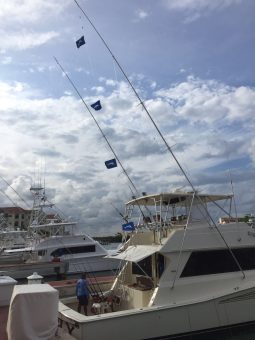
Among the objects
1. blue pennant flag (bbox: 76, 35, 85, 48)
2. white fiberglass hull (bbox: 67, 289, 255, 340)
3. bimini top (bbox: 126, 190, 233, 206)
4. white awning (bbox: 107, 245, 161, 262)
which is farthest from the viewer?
bimini top (bbox: 126, 190, 233, 206)

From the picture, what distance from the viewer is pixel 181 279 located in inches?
454

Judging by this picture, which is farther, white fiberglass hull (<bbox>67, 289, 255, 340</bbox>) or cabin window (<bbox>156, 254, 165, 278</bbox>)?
cabin window (<bbox>156, 254, 165, 278</bbox>)

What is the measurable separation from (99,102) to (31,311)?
641 centimetres

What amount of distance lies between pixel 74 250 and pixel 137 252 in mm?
20910

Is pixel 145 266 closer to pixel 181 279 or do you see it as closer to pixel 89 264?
pixel 181 279

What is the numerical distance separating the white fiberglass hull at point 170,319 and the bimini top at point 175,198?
305cm

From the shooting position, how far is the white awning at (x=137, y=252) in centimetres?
1145

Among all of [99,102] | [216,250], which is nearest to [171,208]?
[216,250]

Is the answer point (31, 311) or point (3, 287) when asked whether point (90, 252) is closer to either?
point (3, 287)

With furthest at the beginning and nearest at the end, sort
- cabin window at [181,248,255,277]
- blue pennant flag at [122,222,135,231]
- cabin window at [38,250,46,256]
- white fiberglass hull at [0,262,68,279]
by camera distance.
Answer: cabin window at [38,250,46,256] < white fiberglass hull at [0,262,68,279] < blue pennant flag at [122,222,135,231] < cabin window at [181,248,255,277]

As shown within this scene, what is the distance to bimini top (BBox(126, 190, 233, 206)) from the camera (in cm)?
1267

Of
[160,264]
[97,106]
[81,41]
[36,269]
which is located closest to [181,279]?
[160,264]

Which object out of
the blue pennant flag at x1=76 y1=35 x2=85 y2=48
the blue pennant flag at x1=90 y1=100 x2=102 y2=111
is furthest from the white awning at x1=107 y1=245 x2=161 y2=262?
the blue pennant flag at x1=76 y1=35 x2=85 y2=48

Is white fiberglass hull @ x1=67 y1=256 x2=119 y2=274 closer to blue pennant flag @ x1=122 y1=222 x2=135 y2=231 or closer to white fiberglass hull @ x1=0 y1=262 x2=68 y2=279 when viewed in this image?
white fiberglass hull @ x1=0 y1=262 x2=68 y2=279
